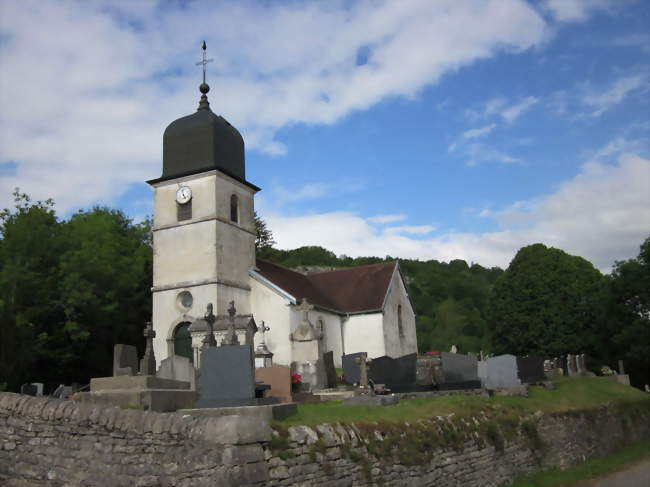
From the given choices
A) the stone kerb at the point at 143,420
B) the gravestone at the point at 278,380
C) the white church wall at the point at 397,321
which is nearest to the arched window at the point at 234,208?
the white church wall at the point at 397,321

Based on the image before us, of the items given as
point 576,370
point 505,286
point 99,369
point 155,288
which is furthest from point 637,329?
point 99,369

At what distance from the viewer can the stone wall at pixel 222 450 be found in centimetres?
720

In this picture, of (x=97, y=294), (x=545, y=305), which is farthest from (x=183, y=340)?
(x=545, y=305)

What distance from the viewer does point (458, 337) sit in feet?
197

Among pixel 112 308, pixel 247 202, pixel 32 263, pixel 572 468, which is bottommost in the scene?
pixel 572 468

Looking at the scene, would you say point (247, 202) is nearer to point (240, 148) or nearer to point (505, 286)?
point (240, 148)

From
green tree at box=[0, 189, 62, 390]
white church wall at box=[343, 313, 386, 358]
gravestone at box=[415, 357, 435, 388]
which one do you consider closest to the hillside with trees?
Result: green tree at box=[0, 189, 62, 390]

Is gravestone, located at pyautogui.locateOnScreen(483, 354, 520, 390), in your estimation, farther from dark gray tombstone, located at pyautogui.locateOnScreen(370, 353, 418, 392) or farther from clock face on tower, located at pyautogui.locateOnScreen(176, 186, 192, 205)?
clock face on tower, located at pyautogui.locateOnScreen(176, 186, 192, 205)

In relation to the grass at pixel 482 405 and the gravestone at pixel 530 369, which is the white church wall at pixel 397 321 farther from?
the grass at pixel 482 405

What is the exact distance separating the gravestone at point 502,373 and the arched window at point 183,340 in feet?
39.2

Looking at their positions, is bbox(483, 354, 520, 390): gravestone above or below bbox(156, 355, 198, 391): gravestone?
below

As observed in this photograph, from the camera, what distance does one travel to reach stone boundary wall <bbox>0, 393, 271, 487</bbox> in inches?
280

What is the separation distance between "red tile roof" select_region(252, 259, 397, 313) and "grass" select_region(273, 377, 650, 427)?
12296mm

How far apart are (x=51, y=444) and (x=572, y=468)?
11.3 metres
